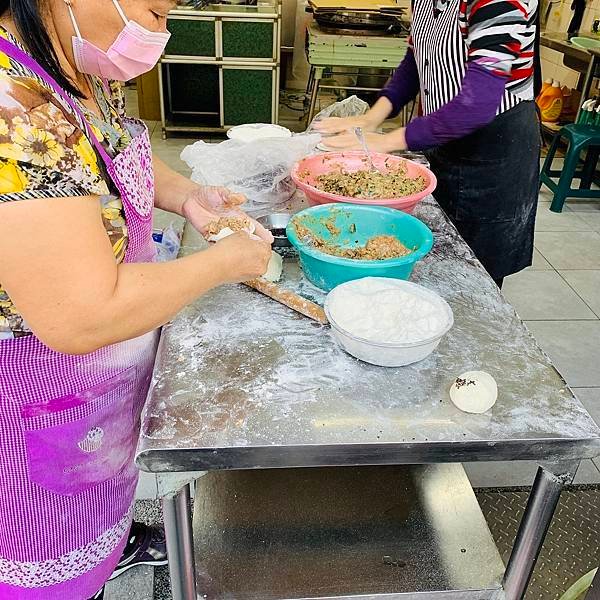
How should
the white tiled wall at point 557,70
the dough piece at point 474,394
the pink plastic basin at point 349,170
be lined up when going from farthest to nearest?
the white tiled wall at point 557,70
the pink plastic basin at point 349,170
the dough piece at point 474,394

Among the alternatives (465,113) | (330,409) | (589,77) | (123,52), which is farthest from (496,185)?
(589,77)

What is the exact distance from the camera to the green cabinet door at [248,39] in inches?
179

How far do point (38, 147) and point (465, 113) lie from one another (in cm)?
123

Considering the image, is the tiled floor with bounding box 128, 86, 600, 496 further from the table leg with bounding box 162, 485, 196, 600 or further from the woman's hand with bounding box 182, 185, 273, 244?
the woman's hand with bounding box 182, 185, 273, 244

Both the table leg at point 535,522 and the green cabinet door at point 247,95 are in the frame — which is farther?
the green cabinet door at point 247,95

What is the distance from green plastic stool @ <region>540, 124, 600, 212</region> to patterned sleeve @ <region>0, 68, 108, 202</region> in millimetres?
3853

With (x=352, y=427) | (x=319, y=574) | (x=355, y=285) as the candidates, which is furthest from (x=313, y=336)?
(x=319, y=574)

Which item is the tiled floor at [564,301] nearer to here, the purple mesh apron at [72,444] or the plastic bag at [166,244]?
the purple mesh apron at [72,444]

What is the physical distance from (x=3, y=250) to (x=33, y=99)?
21cm

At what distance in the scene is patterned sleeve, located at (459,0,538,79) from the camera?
4.94ft

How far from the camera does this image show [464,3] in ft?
5.28

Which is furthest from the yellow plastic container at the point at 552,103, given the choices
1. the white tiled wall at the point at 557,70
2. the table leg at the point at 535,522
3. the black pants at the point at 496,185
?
the table leg at the point at 535,522

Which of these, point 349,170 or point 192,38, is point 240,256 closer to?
point 349,170

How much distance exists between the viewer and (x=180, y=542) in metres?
1.11
